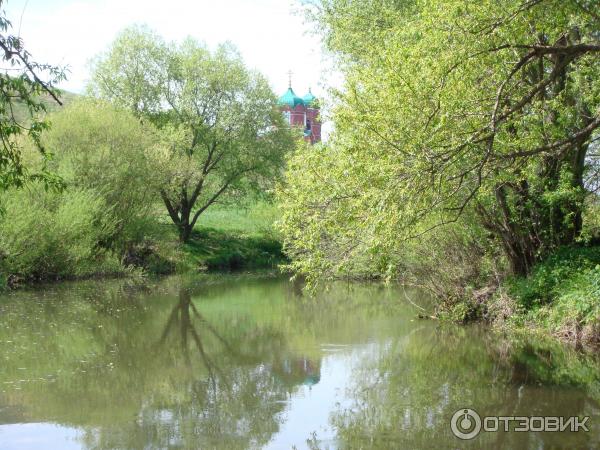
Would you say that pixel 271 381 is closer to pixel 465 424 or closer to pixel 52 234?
pixel 465 424

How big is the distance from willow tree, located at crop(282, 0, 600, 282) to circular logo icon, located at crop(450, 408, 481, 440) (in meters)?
2.60

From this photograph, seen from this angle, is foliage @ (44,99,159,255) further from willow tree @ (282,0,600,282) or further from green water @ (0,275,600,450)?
willow tree @ (282,0,600,282)

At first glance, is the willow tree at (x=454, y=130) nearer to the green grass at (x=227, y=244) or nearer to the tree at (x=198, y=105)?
the green grass at (x=227, y=244)

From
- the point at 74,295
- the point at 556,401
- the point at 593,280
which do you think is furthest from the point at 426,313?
the point at 74,295

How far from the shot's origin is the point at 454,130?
1060 cm

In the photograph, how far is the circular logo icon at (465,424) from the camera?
30.3 ft

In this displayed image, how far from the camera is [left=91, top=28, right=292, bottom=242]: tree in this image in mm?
38688

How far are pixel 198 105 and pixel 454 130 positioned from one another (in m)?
30.6

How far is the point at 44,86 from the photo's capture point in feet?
26.3

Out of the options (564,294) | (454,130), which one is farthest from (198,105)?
(454,130)

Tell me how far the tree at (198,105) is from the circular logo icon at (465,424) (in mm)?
28740

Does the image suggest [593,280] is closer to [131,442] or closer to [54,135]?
[131,442]

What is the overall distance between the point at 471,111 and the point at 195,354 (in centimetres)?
793

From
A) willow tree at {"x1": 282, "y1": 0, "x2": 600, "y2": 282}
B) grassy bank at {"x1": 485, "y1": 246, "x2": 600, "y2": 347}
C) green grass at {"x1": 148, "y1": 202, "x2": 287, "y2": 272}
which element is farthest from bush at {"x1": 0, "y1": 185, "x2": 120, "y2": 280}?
grassy bank at {"x1": 485, "y1": 246, "x2": 600, "y2": 347}
